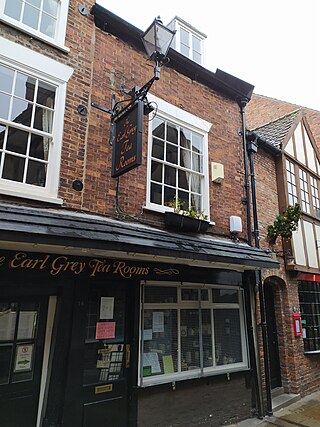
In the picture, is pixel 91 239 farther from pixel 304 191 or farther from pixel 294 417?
pixel 304 191

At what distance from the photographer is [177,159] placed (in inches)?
248

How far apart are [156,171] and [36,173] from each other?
2284 mm

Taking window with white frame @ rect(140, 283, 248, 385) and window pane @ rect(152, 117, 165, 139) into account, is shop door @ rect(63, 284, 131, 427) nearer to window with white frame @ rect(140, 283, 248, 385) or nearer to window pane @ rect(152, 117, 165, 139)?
window with white frame @ rect(140, 283, 248, 385)

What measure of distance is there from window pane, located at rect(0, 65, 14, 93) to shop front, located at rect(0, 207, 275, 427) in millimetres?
1990

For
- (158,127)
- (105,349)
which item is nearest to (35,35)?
(158,127)

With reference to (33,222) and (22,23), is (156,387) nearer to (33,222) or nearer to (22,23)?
(33,222)

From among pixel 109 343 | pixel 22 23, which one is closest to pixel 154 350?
pixel 109 343

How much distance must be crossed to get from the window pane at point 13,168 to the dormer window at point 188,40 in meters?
4.94

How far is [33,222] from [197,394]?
4102 millimetres

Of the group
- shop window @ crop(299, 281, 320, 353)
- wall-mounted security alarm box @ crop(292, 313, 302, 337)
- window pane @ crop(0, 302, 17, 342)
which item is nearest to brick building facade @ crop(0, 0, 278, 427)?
window pane @ crop(0, 302, 17, 342)

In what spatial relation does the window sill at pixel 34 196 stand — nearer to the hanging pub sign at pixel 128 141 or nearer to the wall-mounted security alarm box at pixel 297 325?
the hanging pub sign at pixel 128 141

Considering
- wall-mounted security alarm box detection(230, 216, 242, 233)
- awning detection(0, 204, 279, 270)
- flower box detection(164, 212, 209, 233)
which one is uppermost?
wall-mounted security alarm box detection(230, 216, 242, 233)

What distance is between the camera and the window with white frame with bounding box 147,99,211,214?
5.93 m

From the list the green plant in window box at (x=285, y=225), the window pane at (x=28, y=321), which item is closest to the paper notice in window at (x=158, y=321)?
the window pane at (x=28, y=321)
